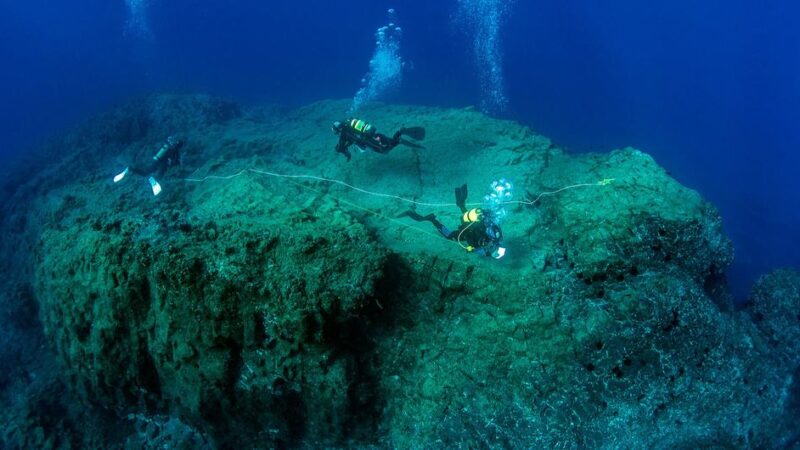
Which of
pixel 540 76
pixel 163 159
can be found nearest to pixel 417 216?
pixel 163 159

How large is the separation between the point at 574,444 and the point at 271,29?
62.8m

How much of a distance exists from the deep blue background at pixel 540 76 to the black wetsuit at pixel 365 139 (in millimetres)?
13751

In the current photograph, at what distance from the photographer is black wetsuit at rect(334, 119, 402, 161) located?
672 centimetres

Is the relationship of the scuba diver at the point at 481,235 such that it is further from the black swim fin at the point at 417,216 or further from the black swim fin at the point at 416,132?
the black swim fin at the point at 416,132

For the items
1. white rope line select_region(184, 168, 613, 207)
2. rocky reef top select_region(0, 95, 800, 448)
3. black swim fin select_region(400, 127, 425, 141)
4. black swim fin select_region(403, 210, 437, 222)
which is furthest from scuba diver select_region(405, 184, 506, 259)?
black swim fin select_region(400, 127, 425, 141)

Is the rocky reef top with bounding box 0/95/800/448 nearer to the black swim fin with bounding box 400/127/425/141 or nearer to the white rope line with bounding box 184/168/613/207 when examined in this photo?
the white rope line with bounding box 184/168/613/207

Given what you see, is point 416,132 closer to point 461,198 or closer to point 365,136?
point 365,136

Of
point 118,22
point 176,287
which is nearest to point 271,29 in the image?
point 118,22

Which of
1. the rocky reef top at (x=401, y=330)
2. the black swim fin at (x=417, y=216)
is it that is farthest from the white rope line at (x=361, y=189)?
the black swim fin at (x=417, y=216)

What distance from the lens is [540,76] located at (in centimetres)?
3547

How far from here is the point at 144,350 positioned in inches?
172

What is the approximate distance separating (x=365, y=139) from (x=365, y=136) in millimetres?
53

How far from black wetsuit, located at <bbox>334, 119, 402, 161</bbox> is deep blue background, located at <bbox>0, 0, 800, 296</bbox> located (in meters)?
13.8

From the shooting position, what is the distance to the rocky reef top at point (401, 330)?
3.76 metres
